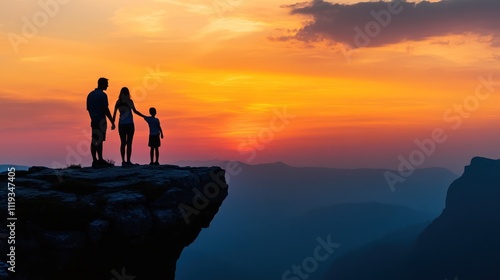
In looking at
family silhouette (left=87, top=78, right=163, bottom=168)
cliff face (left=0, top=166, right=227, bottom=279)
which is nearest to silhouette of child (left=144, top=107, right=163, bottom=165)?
family silhouette (left=87, top=78, right=163, bottom=168)

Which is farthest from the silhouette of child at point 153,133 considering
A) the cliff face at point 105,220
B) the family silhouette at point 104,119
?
the cliff face at point 105,220

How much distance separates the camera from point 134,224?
20328 millimetres

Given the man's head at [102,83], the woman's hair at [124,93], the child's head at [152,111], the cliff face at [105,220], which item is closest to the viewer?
the cliff face at [105,220]

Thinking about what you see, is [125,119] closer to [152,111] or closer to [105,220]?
[152,111]

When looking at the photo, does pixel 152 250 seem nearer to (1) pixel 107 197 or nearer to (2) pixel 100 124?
(1) pixel 107 197

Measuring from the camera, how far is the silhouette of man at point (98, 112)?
23.3 meters

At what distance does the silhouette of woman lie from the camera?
24672mm

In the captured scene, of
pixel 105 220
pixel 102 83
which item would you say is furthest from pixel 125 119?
pixel 105 220

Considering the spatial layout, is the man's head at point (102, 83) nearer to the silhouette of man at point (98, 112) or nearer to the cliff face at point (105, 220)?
the silhouette of man at point (98, 112)

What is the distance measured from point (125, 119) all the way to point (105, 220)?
6.99m

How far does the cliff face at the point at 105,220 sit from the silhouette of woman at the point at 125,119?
5.02 ft

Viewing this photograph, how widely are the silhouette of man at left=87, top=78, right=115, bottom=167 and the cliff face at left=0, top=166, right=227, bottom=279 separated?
1.55 m

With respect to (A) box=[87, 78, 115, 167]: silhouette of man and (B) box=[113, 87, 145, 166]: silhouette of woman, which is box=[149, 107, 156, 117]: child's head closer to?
(B) box=[113, 87, 145, 166]: silhouette of woman

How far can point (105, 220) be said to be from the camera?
64.0ft
